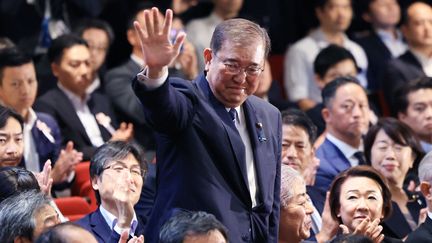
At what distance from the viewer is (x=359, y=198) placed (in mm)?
4023

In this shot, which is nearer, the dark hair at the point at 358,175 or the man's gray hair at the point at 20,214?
the man's gray hair at the point at 20,214

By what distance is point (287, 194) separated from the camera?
147 inches

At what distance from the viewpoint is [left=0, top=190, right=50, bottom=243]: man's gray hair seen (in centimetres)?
317

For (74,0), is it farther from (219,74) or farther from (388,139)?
(219,74)

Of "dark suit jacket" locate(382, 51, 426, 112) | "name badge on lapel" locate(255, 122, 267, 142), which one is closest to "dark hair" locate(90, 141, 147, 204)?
"name badge on lapel" locate(255, 122, 267, 142)

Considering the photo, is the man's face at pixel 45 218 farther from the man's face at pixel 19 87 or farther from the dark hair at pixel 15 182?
the man's face at pixel 19 87

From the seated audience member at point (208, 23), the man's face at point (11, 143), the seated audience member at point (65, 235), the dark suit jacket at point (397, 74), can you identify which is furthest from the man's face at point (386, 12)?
the seated audience member at point (65, 235)

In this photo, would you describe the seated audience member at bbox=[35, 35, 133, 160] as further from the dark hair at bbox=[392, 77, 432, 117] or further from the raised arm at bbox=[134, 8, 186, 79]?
the raised arm at bbox=[134, 8, 186, 79]

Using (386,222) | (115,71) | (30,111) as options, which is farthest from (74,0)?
(386,222)

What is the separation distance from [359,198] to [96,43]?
226 cm

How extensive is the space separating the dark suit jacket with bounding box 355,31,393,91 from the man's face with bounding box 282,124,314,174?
6.48ft

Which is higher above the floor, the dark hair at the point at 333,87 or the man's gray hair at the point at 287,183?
the man's gray hair at the point at 287,183

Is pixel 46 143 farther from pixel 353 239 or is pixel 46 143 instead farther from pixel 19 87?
pixel 353 239

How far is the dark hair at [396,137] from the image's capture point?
480 centimetres
